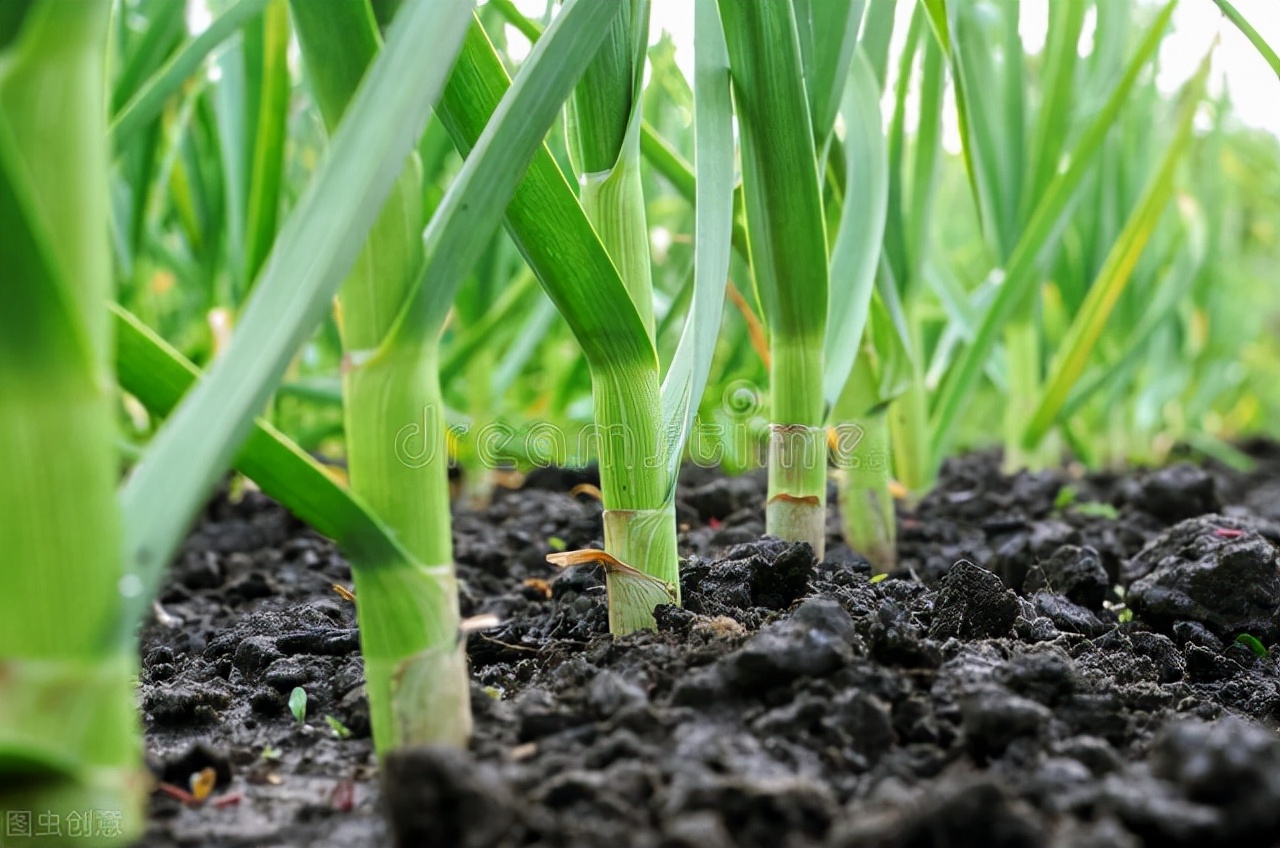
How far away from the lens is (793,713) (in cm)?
50

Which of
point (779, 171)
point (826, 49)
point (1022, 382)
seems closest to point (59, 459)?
point (779, 171)

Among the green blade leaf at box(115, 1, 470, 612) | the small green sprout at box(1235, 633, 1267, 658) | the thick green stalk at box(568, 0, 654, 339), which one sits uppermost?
the thick green stalk at box(568, 0, 654, 339)

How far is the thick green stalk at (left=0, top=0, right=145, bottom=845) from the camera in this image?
0.35 metres

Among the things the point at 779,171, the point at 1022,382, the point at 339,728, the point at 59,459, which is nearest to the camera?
the point at 59,459

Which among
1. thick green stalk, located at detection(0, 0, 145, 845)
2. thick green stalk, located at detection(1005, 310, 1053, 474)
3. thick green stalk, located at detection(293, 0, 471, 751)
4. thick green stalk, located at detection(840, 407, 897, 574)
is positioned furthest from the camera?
thick green stalk, located at detection(1005, 310, 1053, 474)

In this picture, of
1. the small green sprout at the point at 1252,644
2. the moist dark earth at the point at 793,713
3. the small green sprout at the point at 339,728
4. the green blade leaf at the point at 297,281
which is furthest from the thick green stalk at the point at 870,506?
the green blade leaf at the point at 297,281

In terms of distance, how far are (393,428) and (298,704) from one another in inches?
10.3

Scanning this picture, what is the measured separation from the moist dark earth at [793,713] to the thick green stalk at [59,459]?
4.8 inches

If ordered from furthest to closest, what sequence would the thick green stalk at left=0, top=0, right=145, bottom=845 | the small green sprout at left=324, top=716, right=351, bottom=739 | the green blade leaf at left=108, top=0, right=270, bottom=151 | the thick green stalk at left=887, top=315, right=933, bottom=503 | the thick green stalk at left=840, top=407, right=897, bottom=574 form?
the thick green stalk at left=887, top=315, right=933, bottom=503, the thick green stalk at left=840, top=407, right=897, bottom=574, the green blade leaf at left=108, top=0, right=270, bottom=151, the small green sprout at left=324, top=716, right=351, bottom=739, the thick green stalk at left=0, top=0, right=145, bottom=845

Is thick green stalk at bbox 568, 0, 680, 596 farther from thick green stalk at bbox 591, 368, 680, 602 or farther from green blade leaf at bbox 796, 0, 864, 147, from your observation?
green blade leaf at bbox 796, 0, 864, 147

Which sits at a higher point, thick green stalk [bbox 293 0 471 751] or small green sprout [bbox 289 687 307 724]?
thick green stalk [bbox 293 0 471 751]

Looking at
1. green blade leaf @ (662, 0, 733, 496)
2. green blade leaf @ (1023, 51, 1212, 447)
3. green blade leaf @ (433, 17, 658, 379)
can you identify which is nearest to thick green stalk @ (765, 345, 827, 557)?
green blade leaf @ (662, 0, 733, 496)

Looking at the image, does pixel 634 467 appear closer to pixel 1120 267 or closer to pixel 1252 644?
pixel 1252 644

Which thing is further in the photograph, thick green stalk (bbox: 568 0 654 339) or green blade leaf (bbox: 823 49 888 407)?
green blade leaf (bbox: 823 49 888 407)
